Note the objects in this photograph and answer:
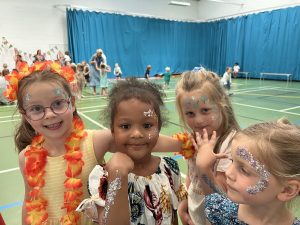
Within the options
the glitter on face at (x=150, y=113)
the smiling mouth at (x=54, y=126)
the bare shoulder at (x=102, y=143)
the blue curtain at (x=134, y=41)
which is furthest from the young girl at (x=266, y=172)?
the blue curtain at (x=134, y=41)

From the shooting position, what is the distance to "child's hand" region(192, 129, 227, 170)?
1446 millimetres

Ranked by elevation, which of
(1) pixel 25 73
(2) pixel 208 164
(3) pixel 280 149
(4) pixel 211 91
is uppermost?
(1) pixel 25 73

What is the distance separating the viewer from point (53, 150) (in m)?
1.65

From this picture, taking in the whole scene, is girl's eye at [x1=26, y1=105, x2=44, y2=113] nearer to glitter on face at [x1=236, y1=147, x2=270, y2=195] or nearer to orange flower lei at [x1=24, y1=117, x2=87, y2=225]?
orange flower lei at [x1=24, y1=117, x2=87, y2=225]

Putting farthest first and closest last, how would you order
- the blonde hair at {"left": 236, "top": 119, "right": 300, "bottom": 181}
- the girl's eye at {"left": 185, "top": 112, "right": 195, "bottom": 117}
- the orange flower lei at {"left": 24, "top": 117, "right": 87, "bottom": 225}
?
1. the girl's eye at {"left": 185, "top": 112, "right": 195, "bottom": 117}
2. the orange flower lei at {"left": 24, "top": 117, "right": 87, "bottom": 225}
3. the blonde hair at {"left": 236, "top": 119, "right": 300, "bottom": 181}

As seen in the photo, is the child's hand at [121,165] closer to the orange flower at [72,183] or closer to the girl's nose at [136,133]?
the girl's nose at [136,133]

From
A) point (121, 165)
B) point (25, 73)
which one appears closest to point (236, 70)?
point (25, 73)

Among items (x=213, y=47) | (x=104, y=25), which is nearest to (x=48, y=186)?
(x=104, y=25)

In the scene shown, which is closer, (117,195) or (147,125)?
(117,195)

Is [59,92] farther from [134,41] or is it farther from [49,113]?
[134,41]

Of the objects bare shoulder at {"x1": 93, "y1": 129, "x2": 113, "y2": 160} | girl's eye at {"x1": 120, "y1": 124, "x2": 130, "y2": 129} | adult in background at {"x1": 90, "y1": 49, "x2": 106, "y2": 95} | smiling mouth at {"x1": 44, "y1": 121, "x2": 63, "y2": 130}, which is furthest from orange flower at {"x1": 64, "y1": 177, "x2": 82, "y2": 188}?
adult in background at {"x1": 90, "y1": 49, "x2": 106, "y2": 95}

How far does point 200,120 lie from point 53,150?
972mm

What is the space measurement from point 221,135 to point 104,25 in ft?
50.7

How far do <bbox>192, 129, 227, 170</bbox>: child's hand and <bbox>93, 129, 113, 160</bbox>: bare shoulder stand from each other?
539 millimetres
